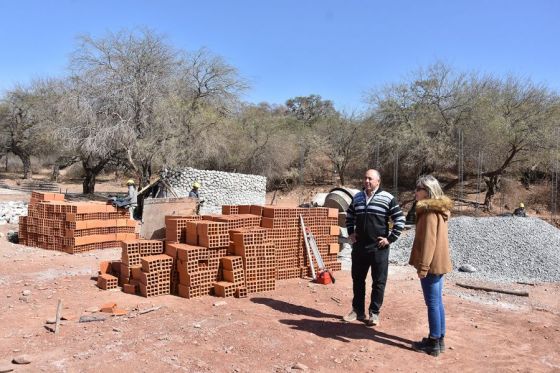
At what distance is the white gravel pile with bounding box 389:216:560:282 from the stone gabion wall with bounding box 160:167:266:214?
1132cm

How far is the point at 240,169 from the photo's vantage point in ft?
105

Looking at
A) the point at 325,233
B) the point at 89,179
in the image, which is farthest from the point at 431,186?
the point at 89,179

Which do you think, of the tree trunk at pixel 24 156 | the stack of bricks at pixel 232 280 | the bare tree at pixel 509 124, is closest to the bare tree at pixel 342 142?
the bare tree at pixel 509 124

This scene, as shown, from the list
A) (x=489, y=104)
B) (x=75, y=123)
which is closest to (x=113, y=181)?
(x=75, y=123)

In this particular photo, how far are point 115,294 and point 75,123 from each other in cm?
1736

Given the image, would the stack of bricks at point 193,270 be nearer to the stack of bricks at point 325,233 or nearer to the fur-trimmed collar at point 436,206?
the stack of bricks at point 325,233

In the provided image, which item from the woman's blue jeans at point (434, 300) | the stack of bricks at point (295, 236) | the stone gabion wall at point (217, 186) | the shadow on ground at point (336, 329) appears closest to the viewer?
the woman's blue jeans at point (434, 300)

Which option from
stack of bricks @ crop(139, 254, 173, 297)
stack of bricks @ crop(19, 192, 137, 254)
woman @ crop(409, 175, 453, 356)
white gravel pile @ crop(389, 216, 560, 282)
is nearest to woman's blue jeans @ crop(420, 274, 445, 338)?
woman @ crop(409, 175, 453, 356)

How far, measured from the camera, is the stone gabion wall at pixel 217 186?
2138 cm

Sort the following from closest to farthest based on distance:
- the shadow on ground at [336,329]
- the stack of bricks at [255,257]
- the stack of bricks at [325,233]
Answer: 1. the shadow on ground at [336,329]
2. the stack of bricks at [255,257]
3. the stack of bricks at [325,233]

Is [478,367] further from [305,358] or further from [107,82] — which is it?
[107,82]

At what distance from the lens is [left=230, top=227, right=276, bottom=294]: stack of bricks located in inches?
279

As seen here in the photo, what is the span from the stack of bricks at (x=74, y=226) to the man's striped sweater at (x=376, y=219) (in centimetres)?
710

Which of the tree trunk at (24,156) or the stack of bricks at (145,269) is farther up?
the tree trunk at (24,156)
